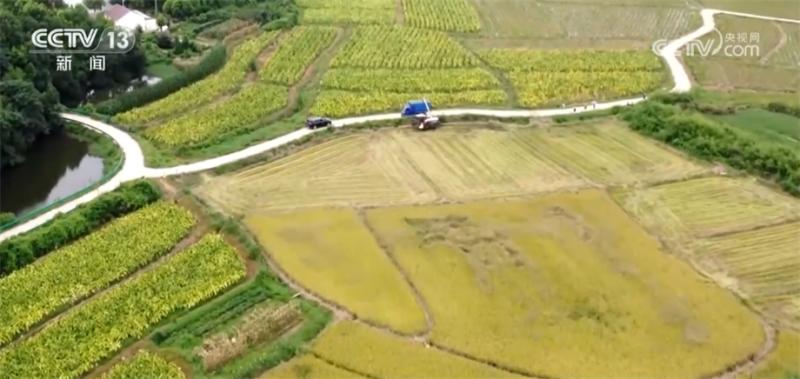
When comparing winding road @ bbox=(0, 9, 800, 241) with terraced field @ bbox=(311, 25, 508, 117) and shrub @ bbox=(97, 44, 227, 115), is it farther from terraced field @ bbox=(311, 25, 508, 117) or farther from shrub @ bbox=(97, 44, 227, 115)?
shrub @ bbox=(97, 44, 227, 115)

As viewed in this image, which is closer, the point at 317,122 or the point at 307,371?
the point at 307,371

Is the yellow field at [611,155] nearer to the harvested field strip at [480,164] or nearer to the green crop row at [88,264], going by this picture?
the harvested field strip at [480,164]

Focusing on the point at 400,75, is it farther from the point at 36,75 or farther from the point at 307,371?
the point at 307,371

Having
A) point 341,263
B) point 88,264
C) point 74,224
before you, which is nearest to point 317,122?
point 341,263

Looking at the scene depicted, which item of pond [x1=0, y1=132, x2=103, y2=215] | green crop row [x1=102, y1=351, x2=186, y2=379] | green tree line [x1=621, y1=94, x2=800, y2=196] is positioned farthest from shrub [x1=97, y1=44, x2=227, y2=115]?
green tree line [x1=621, y1=94, x2=800, y2=196]

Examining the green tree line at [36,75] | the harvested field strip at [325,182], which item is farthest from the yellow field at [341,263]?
the green tree line at [36,75]
